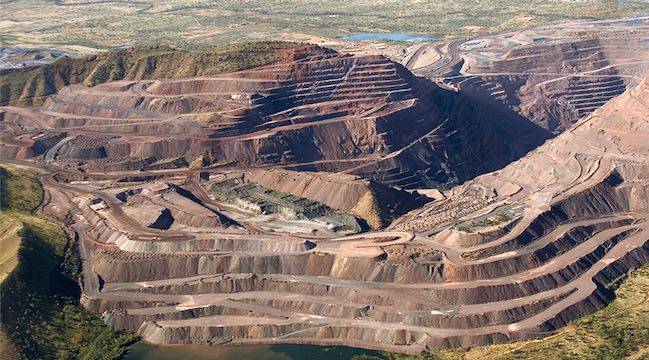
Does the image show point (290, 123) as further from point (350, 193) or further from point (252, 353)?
point (252, 353)

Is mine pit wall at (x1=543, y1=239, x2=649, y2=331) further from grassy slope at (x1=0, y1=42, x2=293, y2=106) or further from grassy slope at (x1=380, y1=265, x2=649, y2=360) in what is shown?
grassy slope at (x1=0, y1=42, x2=293, y2=106)

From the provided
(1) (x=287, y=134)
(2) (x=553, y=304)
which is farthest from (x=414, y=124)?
(2) (x=553, y=304)

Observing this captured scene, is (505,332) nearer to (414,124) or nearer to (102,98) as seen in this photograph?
(414,124)

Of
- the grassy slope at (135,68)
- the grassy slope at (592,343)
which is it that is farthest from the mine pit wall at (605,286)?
the grassy slope at (135,68)

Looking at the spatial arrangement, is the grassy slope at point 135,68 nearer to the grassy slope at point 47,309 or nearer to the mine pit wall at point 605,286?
the grassy slope at point 47,309

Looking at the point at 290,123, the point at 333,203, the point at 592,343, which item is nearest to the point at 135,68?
the point at 290,123

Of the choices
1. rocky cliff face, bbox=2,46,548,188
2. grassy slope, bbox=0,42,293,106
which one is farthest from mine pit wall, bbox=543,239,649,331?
grassy slope, bbox=0,42,293,106
